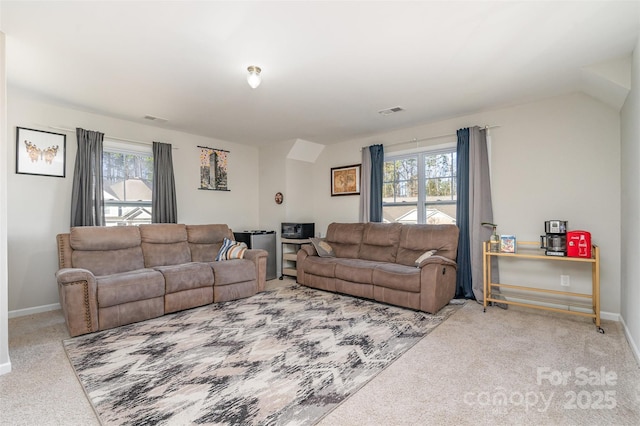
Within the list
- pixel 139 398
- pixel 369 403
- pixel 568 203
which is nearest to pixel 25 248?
pixel 139 398

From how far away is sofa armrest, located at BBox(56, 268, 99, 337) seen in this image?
→ 112 inches

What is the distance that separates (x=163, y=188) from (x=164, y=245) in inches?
38.8

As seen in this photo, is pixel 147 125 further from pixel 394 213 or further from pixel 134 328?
pixel 394 213

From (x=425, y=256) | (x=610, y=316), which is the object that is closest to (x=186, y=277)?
(x=425, y=256)

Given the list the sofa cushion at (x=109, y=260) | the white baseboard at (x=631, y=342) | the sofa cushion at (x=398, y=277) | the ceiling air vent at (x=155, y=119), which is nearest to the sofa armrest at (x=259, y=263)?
the sofa cushion at (x=109, y=260)

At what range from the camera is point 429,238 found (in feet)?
13.7

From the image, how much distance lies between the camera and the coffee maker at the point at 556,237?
3.25 metres

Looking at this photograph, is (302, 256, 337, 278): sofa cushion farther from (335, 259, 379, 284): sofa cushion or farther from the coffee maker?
the coffee maker

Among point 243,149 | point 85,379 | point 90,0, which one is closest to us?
point 90,0

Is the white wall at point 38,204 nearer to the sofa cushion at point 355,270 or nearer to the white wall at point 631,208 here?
the sofa cushion at point 355,270

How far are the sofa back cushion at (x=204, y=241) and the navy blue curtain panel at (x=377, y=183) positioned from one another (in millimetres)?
2424

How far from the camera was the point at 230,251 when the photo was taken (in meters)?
4.46

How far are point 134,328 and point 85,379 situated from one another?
1.03 meters

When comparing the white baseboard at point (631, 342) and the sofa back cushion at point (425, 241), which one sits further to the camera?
the sofa back cushion at point (425, 241)
